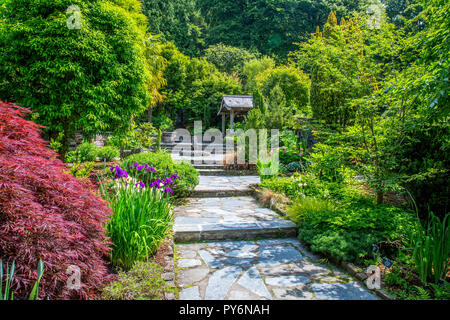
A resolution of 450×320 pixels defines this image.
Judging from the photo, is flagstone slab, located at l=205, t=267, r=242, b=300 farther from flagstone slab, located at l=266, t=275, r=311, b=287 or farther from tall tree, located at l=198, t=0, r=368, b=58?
tall tree, located at l=198, t=0, r=368, b=58

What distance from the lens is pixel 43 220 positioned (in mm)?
1608

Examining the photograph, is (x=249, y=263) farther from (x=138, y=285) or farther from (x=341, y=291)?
(x=138, y=285)

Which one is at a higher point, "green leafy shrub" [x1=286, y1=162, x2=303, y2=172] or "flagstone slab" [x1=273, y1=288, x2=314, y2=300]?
"green leafy shrub" [x1=286, y1=162, x2=303, y2=172]

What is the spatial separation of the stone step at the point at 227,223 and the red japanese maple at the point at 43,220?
Result: 5.68ft

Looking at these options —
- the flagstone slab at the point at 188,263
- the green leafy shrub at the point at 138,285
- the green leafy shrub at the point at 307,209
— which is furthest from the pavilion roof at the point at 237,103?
the green leafy shrub at the point at 138,285

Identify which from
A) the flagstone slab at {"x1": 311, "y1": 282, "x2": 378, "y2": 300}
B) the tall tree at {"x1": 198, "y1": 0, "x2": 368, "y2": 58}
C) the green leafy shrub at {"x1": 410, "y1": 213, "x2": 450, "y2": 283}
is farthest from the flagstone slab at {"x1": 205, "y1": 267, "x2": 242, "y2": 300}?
the tall tree at {"x1": 198, "y1": 0, "x2": 368, "y2": 58}

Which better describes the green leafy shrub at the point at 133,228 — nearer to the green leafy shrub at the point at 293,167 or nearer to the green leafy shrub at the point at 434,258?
the green leafy shrub at the point at 434,258

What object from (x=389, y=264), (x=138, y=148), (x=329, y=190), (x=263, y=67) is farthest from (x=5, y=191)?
(x=263, y=67)

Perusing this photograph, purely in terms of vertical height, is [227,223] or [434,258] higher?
[434,258]

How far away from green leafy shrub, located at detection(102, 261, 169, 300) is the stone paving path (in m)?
0.29

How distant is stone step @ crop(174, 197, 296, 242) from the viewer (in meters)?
3.86

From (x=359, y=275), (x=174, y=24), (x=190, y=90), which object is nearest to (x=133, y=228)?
(x=359, y=275)

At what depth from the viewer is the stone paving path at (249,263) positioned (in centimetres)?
249

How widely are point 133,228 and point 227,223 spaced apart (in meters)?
1.92
